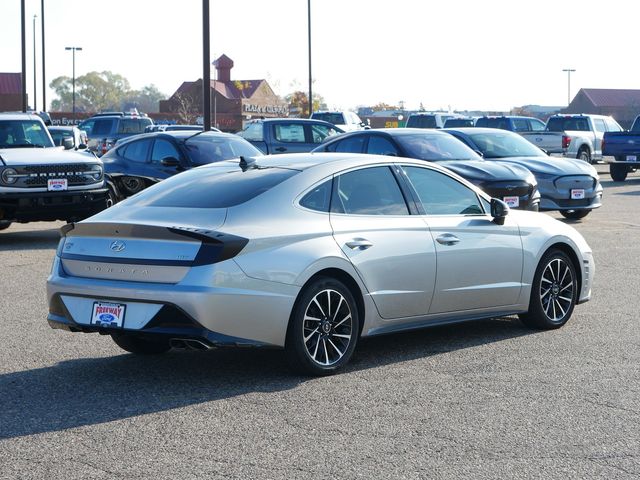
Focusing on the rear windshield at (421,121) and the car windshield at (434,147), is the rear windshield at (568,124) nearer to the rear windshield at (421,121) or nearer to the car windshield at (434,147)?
the rear windshield at (421,121)

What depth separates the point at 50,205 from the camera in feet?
51.1

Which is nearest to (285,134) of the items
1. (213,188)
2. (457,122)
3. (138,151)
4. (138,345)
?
(138,151)

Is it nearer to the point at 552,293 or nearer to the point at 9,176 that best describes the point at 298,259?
the point at 552,293

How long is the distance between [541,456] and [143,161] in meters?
13.5

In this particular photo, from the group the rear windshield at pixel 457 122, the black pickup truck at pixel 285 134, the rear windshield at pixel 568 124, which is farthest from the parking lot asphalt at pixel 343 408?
the rear windshield at pixel 457 122

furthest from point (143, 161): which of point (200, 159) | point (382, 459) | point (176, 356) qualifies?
point (382, 459)

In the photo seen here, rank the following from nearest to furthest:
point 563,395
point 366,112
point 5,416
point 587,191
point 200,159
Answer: point 5,416 → point 563,395 → point 200,159 → point 587,191 → point 366,112

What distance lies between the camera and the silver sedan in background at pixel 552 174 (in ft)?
61.4

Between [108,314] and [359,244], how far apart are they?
5.78 ft

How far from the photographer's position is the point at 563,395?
6797 millimetres

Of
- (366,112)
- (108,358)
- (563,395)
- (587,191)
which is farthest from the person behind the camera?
(366,112)

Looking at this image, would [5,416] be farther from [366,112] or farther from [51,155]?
[366,112]

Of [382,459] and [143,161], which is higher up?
[143,161]

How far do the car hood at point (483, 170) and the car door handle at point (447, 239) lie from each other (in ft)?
26.7
